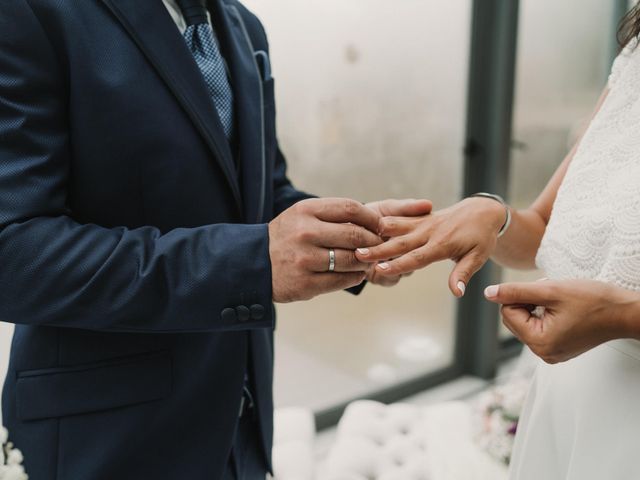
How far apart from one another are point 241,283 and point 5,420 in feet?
1.53

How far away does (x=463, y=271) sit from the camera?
0.95m

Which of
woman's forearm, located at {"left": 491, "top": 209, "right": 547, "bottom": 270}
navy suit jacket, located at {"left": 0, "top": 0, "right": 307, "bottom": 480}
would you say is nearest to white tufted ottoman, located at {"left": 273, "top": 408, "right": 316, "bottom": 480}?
navy suit jacket, located at {"left": 0, "top": 0, "right": 307, "bottom": 480}

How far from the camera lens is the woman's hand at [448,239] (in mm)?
933

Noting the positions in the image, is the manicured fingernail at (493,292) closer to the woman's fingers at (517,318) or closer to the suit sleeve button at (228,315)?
the woman's fingers at (517,318)

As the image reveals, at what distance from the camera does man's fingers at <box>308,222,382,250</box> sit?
80cm

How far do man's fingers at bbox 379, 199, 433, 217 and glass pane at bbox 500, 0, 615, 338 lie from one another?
2.40 metres

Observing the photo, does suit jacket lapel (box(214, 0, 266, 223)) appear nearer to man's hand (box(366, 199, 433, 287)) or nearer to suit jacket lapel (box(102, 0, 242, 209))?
suit jacket lapel (box(102, 0, 242, 209))

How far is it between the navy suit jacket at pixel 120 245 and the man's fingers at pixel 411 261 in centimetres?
20

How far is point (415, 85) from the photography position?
283 centimetres

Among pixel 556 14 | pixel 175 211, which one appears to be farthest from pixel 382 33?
pixel 175 211

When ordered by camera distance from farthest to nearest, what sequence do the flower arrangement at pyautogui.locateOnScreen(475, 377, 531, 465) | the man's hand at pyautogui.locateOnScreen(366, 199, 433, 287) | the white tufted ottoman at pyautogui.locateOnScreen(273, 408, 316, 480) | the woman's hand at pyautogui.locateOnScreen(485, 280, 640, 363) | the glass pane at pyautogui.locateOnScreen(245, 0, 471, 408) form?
the glass pane at pyautogui.locateOnScreen(245, 0, 471, 408) → the flower arrangement at pyautogui.locateOnScreen(475, 377, 531, 465) → the white tufted ottoman at pyautogui.locateOnScreen(273, 408, 316, 480) → the man's hand at pyautogui.locateOnScreen(366, 199, 433, 287) → the woman's hand at pyautogui.locateOnScreen(485, 280, 640, 363)

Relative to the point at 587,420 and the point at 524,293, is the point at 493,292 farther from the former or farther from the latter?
the point at 587,420

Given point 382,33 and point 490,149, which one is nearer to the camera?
point 382,33

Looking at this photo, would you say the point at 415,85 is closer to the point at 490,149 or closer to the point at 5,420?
the point at 490,149
